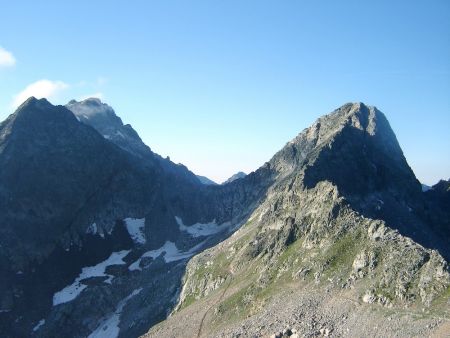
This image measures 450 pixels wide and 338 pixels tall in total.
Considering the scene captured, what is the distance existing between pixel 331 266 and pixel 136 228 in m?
113

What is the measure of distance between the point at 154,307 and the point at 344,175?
223 feet

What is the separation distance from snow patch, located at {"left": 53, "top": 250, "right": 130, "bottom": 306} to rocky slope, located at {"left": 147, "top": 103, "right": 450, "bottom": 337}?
3779 centimetres

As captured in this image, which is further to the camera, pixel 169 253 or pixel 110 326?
pixel 169 253

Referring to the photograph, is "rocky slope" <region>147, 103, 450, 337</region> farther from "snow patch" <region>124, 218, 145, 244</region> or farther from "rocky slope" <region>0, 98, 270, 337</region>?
"snow patch" <region>124, 218, 145, 244</region>

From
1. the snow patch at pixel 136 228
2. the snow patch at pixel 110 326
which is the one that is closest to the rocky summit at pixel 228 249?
the snow patch at pixel 110 326

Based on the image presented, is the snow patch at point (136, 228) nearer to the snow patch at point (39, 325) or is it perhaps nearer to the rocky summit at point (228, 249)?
the rocky summit at point (228, 249)

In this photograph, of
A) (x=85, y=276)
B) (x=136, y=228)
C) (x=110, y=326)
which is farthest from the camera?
(x=136, y=228)

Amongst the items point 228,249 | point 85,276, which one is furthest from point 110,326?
point 228,249

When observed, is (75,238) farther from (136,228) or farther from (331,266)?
(331,266)

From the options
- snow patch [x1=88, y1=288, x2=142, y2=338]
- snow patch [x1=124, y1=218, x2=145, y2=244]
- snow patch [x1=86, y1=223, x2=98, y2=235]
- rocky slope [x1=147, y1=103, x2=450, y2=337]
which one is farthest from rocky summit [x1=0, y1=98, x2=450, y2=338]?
snow patch [x1=124, y1=218, x2=145, y2=244]

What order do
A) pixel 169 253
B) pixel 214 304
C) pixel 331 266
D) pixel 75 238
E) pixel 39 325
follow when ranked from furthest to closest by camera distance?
pixel 169 253, pixel 75 238, pixel 39 325, pixel 214 304, pixel 331 266

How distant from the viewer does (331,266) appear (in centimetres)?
8788

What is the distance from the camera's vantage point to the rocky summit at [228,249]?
250ft

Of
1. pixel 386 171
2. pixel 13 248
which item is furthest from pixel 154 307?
pixel 386 171
